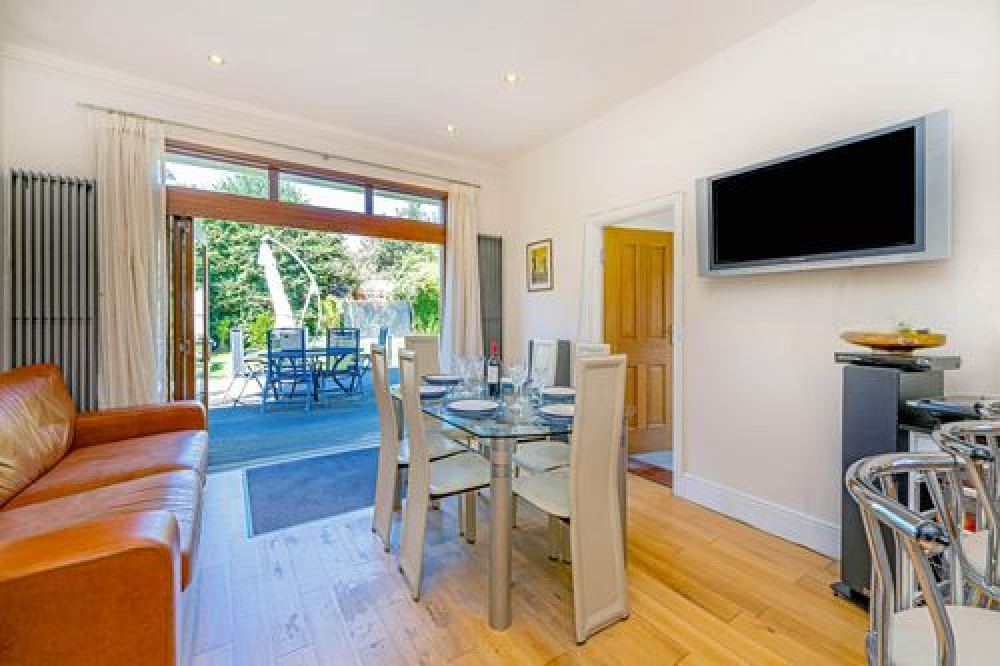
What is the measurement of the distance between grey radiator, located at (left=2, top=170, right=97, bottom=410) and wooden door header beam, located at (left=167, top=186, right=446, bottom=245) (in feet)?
1.79

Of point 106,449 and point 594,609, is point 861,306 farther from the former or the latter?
point 106,449

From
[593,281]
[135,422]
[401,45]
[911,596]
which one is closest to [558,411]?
[911,596]

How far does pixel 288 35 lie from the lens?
8.48ft

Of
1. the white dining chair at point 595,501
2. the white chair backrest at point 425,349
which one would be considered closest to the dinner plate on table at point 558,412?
the white dining chair at point 595,501

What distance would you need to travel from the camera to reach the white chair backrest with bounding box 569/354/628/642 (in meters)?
1.62

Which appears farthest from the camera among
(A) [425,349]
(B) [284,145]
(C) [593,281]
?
(C) [593,281]

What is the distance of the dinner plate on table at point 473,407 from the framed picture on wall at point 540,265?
2.23 metres

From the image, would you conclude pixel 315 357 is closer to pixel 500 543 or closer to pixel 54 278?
pixel 54 278

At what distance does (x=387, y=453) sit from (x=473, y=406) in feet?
2.25

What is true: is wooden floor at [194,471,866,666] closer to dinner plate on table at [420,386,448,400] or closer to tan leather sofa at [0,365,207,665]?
tan leather sofa at [0,365,207,665]

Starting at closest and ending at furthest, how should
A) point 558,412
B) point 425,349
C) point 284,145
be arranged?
point 558,412 → point 425,349 → point 284,145

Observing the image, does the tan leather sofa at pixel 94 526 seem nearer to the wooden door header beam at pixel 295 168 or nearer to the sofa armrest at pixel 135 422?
the sofa armrest at pixel 135 422

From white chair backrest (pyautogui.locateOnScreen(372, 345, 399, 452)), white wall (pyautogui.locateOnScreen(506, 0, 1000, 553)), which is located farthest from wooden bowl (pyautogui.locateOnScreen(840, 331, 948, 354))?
white chair backrest (pyautogui.locateOnScreen(372, 345, 399, 452))

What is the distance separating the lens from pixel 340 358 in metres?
6.02
